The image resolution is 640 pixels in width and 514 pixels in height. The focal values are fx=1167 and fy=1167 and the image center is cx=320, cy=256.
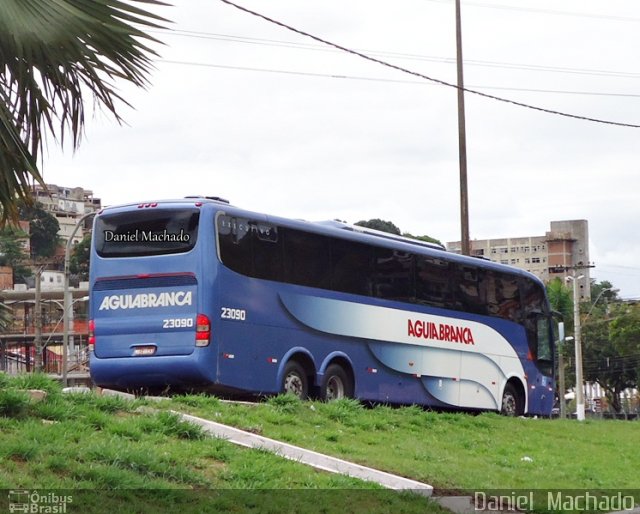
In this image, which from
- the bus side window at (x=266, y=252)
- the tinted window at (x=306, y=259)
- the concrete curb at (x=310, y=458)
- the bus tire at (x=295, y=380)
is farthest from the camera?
the tinted window at (x=306, y=259)

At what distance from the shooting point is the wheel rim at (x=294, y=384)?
763 inches

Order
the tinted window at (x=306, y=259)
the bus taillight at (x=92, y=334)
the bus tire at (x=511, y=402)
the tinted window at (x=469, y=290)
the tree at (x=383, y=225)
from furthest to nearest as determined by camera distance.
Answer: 1. the tree at (x=383, y=225)
2. the bus tire at (x=511, y=402)
3. the tinted window at (x=469, y=290)
4. the tinted window at (x=306, y=259)
5. the bus taillight at (x=92, y=334)

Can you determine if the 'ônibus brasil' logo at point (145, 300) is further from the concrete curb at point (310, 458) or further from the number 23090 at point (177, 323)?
the concrete curb at point (310, 458)

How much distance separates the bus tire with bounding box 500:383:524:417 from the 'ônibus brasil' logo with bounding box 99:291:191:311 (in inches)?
408

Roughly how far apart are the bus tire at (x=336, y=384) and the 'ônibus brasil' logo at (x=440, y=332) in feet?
7.41

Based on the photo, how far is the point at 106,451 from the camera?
34.5ft

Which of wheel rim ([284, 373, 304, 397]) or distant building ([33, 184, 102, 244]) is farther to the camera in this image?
distant building ([33, 184, 102, 244])

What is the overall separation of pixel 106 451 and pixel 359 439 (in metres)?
5.54

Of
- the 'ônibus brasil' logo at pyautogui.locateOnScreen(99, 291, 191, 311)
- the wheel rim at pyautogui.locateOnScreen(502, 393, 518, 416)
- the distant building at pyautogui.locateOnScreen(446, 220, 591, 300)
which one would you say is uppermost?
the distant building at pyautogui.locateOnScreen(446, 220, 591, 300)

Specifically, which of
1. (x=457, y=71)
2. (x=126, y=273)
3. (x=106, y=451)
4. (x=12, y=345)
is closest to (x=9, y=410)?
(x=106, y=451)

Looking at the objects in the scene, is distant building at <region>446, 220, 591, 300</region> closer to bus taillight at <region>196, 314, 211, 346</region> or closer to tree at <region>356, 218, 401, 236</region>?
tree at <region>356, 218, 401, 236</region>

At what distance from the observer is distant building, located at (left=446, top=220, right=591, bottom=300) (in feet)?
452

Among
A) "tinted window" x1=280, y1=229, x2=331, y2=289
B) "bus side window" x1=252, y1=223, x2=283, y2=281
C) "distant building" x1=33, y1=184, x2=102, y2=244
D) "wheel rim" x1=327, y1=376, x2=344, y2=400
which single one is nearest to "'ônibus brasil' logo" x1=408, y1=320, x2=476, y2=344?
"wheel rim" x1=327, y1=376, x2=344, y2=400

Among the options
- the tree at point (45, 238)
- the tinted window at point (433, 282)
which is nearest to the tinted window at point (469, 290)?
the tinted window at point (433, 282)
